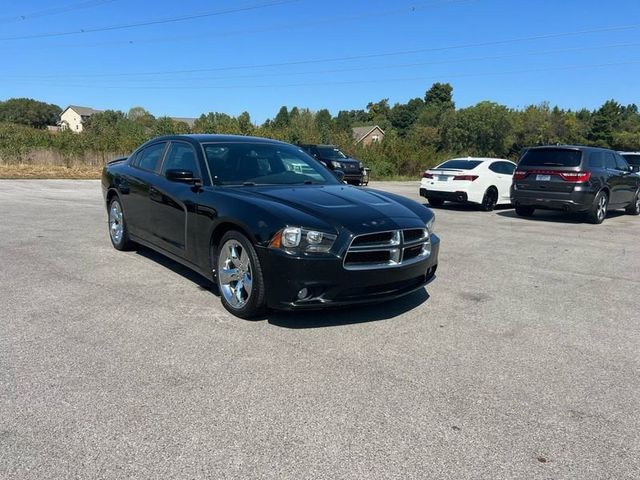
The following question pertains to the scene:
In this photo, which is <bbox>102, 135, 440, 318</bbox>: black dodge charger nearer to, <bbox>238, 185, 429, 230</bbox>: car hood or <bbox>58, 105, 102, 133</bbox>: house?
<bbox>238, 185, 429, 230</bbox>: car hood

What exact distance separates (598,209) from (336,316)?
9.74 metres

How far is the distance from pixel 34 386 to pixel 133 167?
3996 millimetres

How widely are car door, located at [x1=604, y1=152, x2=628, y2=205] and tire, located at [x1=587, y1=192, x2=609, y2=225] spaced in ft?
1.13

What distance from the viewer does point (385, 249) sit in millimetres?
4301

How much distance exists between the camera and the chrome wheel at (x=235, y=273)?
4.39m

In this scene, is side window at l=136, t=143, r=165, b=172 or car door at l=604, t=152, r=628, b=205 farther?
car door at l=604, t=152, r=628, b=205

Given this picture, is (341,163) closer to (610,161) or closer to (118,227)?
(610,161)

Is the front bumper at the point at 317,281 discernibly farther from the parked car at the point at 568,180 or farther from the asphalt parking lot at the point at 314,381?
the parked car at the point at 568,180

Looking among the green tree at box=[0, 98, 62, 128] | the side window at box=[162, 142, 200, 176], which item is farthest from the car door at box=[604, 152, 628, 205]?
the green tree at box=[0, 98, 62, 128]

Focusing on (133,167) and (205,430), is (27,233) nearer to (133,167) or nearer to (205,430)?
(133,167)

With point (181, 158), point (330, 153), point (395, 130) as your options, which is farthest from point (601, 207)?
point (395, 130)

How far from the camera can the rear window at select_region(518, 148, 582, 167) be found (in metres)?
11.7

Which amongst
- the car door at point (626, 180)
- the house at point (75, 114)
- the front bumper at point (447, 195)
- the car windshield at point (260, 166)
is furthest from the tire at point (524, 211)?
the house at point (75, 114)

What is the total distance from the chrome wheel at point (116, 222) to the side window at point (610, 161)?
10.9 m
